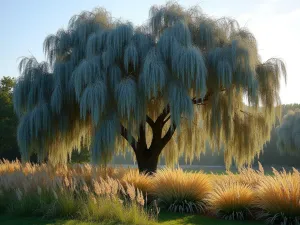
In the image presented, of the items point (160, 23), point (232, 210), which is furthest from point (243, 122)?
point (232, 210)

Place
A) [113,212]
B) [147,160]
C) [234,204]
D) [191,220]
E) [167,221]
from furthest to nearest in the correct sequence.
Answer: [147,160]
[234,204]
[191,220]
[167,221]
[113,212]

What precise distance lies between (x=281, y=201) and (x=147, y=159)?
23.8 feet

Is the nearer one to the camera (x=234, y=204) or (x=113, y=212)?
(x=113, y=212)

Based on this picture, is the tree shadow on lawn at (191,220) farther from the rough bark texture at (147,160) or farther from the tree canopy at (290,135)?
the tree canopy at (290,135)

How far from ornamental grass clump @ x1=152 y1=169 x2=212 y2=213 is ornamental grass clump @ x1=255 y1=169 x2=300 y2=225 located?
1823 mm

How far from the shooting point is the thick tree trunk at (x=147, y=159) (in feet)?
50.3

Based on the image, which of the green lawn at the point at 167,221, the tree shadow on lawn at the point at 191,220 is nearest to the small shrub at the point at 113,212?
the green lawn at the point at 167,221

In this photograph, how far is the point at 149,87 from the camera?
12.2m

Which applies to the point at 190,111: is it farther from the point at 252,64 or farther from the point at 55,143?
the point at 55,143

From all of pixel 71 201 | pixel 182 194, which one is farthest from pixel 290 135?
pixel 71 201

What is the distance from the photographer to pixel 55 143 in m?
15.6

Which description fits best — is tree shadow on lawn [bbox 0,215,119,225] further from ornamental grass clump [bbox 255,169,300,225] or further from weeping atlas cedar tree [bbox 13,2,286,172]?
ornamental grass clump [bbox 255,169,300,225]

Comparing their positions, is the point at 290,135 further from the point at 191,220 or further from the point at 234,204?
the point at 191,220

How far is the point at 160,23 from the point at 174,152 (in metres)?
5.96
